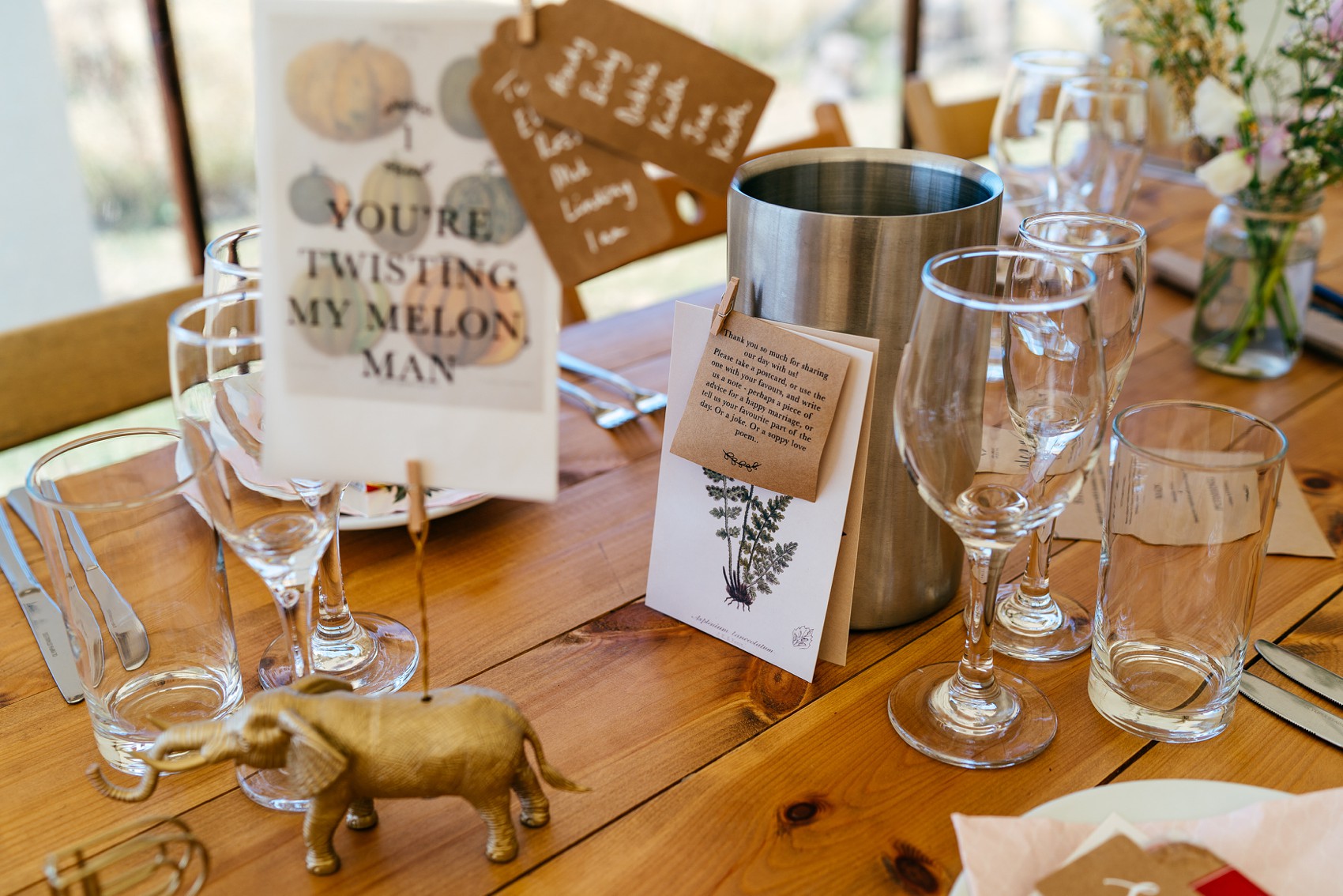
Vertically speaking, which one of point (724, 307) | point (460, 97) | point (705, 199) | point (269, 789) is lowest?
point (269, 789)

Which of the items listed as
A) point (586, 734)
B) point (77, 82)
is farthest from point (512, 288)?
point (77, 82)

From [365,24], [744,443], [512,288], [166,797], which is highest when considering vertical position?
[365,24]

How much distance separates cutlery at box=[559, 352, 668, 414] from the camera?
1.02 meters

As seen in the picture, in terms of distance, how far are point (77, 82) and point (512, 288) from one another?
8.08 feet

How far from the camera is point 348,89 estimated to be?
19.0 inches

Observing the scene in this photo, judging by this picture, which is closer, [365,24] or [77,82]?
[365,24]

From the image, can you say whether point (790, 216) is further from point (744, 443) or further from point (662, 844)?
point (662, 844)

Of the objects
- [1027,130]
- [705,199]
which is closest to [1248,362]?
[1027,130]

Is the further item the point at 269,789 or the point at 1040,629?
the point at 1040,629

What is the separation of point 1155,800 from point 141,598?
553 mm

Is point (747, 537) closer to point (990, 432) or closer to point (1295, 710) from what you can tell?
point (990, 432)

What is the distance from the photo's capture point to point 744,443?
66 centimetres

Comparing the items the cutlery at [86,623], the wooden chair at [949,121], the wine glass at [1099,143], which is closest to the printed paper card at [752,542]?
the cutlery at [86,623]

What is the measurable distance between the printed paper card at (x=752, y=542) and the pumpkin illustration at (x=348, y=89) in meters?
0.23
